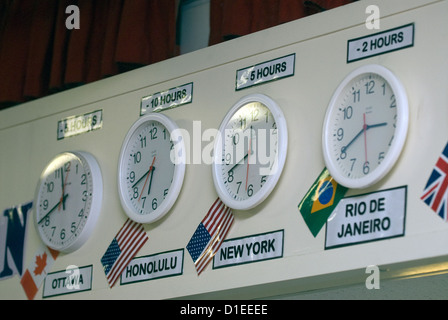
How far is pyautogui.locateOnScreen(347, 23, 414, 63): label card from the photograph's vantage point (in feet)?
11.6

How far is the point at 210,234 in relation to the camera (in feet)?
13.0

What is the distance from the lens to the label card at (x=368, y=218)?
337 centimetres

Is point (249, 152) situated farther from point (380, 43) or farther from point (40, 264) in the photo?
point (40, 264)

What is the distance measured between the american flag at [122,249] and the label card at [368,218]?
979mm

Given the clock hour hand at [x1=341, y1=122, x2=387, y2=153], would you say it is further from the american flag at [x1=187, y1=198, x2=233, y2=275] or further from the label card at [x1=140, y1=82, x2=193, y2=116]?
the label card at [x1=140, y1=82, x2=193, y2=116]

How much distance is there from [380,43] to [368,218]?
0.64 metres

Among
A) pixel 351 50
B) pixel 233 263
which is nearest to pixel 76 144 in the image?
pixel 233 263

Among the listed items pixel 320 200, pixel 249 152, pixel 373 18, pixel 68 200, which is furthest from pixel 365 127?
pixel 68 200

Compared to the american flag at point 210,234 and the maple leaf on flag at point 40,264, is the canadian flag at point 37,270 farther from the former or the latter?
the american flag at point 210,234
